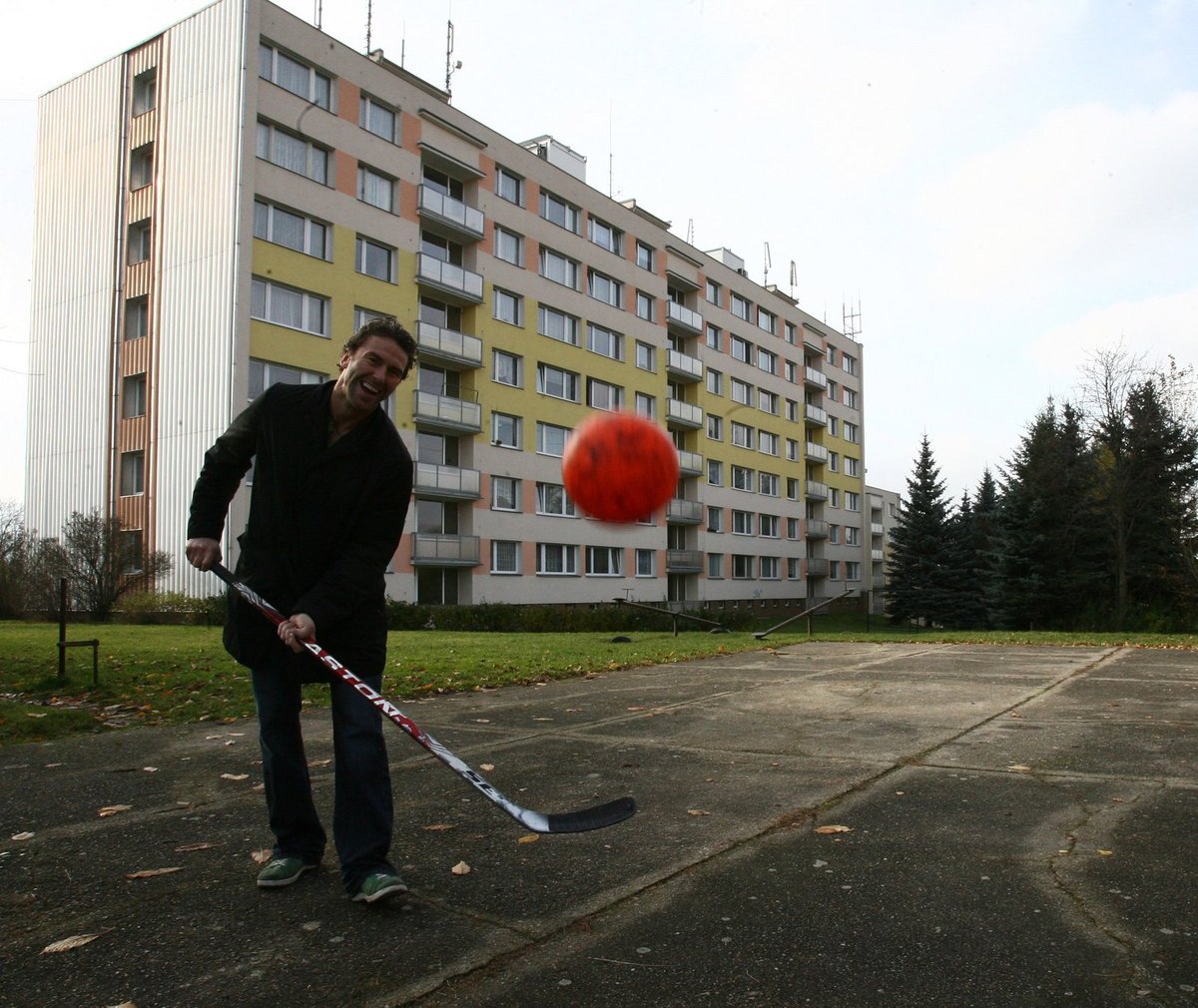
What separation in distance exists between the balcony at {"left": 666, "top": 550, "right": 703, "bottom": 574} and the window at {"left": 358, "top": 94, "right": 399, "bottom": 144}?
2356 centimetres

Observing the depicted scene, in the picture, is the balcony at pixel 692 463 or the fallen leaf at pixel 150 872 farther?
the balcony at pixel 692 463

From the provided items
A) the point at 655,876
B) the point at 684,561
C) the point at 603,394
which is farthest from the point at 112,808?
the point at 684,561

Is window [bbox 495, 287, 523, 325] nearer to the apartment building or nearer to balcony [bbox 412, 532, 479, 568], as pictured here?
the apartment building

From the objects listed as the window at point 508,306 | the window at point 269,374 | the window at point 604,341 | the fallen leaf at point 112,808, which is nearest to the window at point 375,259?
the window at point 269,374

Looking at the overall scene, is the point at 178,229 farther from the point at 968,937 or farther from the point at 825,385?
the point at 825,385

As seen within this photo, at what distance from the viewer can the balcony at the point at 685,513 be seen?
47188 millimetres

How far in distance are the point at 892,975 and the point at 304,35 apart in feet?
106

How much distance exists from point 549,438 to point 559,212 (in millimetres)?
9789

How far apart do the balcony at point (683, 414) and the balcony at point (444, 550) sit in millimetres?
15609

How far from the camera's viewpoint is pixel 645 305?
1743 inches

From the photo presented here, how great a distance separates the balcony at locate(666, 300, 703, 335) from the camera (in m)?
46.8

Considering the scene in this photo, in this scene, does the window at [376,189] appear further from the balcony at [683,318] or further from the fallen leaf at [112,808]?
the fallen leaf at [112,808]

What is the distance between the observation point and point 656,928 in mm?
3018

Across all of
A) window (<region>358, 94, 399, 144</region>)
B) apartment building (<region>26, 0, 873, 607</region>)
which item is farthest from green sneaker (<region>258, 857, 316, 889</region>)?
window (<region>358, 94, 399, 144</region>)
